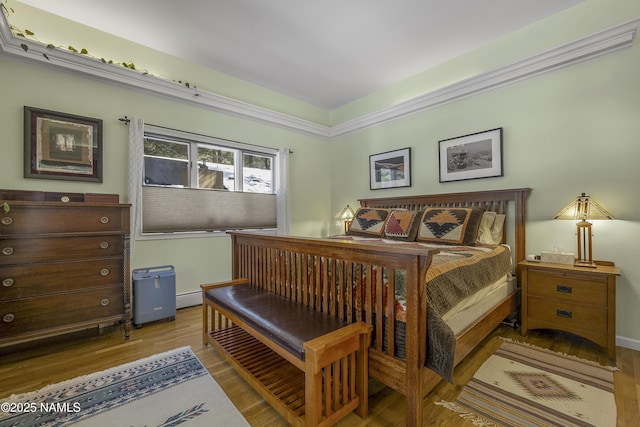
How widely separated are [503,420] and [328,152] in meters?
4.01

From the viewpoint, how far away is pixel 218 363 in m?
1.93

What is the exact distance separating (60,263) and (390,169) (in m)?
3.57

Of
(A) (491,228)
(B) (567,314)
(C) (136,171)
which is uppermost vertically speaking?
(C) (136,171)

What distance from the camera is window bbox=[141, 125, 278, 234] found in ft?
9.80

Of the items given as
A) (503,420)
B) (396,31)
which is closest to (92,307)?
(503,420)

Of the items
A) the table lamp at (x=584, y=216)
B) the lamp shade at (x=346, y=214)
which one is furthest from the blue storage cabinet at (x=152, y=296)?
the table lamp at (x=584, y=216)

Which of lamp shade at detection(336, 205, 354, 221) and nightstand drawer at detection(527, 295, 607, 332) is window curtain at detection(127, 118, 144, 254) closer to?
lamp shade at detection(336, 205, 354, 221)

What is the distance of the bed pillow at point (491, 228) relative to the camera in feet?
8.71

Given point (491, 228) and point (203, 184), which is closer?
point (491, 228)

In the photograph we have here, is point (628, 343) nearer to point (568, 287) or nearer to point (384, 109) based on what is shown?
point (568, 287)

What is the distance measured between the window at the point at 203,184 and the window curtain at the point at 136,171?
7 cm

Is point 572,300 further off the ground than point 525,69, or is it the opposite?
point 525,69

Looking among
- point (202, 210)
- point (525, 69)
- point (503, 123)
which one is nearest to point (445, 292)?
point (503, 123)

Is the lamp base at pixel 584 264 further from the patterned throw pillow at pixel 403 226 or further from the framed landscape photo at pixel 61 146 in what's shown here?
the framed landscape photo at pixel 61 146
